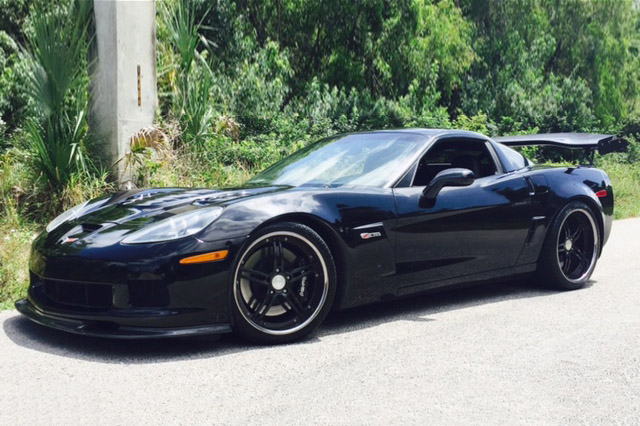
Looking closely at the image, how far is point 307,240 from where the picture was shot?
459cm

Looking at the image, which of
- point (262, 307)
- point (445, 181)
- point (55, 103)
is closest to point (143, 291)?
point (262, 307)

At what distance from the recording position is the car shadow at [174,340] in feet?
14.0

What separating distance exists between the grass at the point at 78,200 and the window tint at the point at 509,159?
3.71m

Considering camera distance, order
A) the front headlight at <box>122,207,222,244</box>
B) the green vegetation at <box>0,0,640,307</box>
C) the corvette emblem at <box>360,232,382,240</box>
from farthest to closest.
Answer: the green vegetation at <box>0,0,640,307</box> < the corvette emblem at <box>360,232,382,240</box> < the front headlight at <box>122,207,222,244</box>

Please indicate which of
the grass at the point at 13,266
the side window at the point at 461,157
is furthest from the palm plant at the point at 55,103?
the side window at the point at 461,157

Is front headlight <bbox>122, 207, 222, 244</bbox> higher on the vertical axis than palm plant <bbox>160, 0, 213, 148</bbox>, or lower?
lower

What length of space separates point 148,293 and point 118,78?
18.7 ft

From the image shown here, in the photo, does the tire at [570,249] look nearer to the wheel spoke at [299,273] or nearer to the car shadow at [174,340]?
the car shadow at [174,340]

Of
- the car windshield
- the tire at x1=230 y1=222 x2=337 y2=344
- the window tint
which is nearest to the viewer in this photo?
the tire at x1=230 y1=222 x2=337 y2=344

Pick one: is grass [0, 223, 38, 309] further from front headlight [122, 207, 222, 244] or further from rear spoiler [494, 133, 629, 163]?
rear spoiler [494, 133, 629, 163]

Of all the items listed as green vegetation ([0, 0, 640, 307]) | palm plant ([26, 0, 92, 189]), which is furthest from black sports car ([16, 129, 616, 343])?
palm plant ([26, 0, 92, 189])

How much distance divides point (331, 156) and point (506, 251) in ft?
4.75

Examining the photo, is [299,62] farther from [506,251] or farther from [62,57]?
[506,251]

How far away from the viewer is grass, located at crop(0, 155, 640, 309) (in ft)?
19.3
